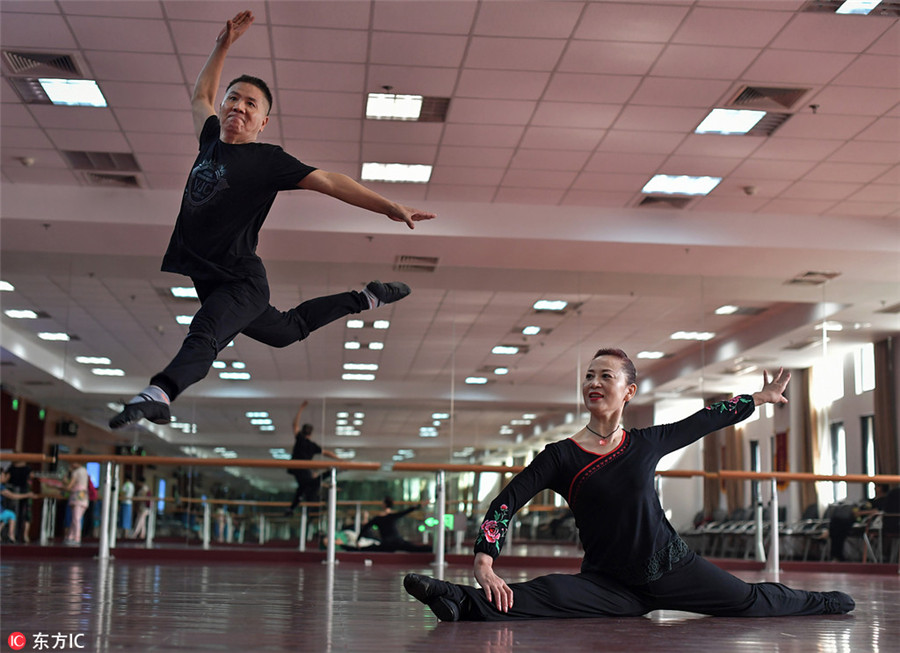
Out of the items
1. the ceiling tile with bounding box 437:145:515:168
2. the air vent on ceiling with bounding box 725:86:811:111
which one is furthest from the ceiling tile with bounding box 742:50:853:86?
the ceiling tile with bounding box 437:145:515:168

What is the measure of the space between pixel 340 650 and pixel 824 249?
9200 millimetres

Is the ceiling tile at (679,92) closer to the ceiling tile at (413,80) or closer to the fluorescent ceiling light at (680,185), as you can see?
the ceiling tile at (413,80)

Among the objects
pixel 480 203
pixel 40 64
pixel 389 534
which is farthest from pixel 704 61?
pixel 389 534

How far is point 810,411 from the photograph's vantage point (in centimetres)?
1201

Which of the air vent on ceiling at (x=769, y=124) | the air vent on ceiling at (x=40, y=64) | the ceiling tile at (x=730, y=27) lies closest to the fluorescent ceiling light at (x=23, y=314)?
the air vent on ceiling at (x=40, y=64)

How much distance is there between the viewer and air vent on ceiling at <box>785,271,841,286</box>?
11438 millimetres

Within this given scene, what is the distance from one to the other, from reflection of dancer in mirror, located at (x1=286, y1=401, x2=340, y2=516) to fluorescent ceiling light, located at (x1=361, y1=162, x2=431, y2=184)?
285cm

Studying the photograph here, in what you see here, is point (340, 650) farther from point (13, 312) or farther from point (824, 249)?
point (13, 312)

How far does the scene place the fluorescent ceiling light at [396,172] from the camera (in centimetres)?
906

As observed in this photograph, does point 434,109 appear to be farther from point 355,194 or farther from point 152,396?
point 152,396

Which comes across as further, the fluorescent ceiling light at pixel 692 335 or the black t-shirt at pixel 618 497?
the fluorescent ceiling light at pixel 692 335

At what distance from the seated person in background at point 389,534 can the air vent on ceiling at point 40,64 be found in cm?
528

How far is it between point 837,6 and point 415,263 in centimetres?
561

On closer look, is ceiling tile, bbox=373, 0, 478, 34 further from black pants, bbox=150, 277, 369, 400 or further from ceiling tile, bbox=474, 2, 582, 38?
black pants, bbox=150, 277, 369, 400
